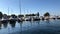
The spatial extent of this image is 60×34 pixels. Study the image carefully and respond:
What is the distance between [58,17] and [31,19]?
117ft

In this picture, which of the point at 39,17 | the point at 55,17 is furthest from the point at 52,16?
the point at 39,17

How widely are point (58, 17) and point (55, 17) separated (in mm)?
2784

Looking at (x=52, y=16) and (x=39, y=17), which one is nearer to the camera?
(x=39, y=17)

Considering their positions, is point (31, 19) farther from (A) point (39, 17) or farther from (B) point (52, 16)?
(B) point (52, 16)

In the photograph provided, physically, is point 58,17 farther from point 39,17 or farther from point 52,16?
point 39,17

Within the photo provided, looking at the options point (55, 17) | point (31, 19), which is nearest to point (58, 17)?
point (55, 17)

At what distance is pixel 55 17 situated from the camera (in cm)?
10500

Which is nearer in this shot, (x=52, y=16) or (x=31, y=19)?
(x=31, y=19)

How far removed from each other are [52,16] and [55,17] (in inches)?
123

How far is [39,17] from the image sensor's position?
91625 millimetres

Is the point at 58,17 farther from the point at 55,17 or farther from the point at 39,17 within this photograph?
the point at 39,17

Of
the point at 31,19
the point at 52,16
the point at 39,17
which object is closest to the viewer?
the point at 31,19

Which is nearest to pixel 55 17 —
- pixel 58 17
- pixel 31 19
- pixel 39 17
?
pixel 58 17

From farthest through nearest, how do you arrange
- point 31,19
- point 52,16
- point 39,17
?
point 52,16 < point 39,17 < point 31,19
